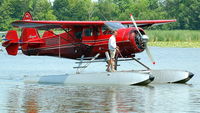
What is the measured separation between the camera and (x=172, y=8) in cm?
8925

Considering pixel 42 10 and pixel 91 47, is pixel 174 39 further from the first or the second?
pixel 42 10

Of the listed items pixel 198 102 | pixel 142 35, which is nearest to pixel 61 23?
pixel 142 35

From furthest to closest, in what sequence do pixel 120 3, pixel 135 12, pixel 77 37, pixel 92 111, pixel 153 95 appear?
pixel 120 3, pixel 135 12, pixel 77 37, pixel 153 95, pixel 92 111

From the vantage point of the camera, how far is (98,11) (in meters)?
86.8

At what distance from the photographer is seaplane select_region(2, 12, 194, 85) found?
55.1 feet

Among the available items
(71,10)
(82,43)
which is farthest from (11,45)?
(71,10)

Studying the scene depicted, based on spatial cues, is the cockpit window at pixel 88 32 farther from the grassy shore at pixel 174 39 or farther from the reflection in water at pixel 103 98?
the grassy shore at pixel 174 39

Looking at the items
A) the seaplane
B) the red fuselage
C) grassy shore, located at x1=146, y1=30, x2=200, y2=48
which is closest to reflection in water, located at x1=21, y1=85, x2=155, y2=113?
the seaplane

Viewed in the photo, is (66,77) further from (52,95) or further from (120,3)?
(120,3)

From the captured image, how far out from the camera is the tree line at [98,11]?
8081cm

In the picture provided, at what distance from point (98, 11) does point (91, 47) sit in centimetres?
6908

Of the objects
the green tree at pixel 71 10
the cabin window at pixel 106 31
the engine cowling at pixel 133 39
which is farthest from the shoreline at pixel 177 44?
the green tree at pixel 71 10

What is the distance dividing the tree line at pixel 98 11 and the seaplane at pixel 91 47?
59.7 m

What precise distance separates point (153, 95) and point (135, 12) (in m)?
74.7
